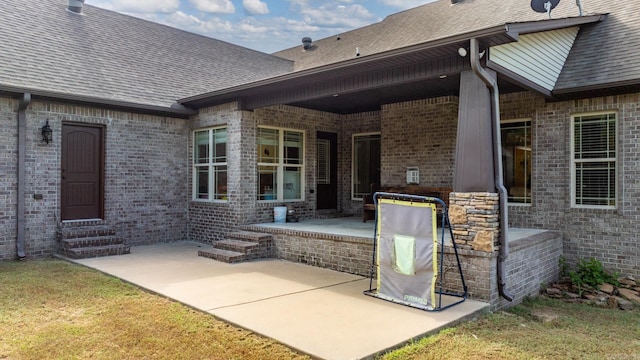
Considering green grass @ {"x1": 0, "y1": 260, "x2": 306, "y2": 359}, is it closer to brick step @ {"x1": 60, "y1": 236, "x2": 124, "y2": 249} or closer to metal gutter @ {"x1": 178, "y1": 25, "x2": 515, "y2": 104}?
brick step @ {"x1": 60, "y1": 236, "x2": 124, "y2": 249}

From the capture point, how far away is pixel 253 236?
26.9 ft

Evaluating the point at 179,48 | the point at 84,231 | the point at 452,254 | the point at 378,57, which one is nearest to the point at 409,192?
the point at 452,254

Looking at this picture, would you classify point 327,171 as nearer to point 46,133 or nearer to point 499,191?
point 499,191

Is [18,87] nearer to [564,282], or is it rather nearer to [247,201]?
[247,201]

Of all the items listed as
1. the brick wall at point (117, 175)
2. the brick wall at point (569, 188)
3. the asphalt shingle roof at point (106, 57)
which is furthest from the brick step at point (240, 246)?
the brick wall at point (569, 188)

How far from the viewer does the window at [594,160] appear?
280 inches

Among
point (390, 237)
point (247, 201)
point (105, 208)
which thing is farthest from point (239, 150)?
point (390, 237)

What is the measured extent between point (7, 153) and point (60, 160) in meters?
0.86

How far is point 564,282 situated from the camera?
7109 millimetres

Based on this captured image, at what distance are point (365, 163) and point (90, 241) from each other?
6.19m

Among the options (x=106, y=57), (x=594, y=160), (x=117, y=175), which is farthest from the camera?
(x=106, y=57)

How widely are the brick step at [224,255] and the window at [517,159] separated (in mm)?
5038

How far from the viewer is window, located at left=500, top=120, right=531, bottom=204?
793 cm

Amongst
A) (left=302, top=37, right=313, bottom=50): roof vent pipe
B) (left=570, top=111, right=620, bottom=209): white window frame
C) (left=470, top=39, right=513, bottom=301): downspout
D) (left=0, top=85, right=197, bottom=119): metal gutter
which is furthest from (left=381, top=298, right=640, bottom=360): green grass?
(left=302, top=37, right=313, bottom=50): roof vent pipe
